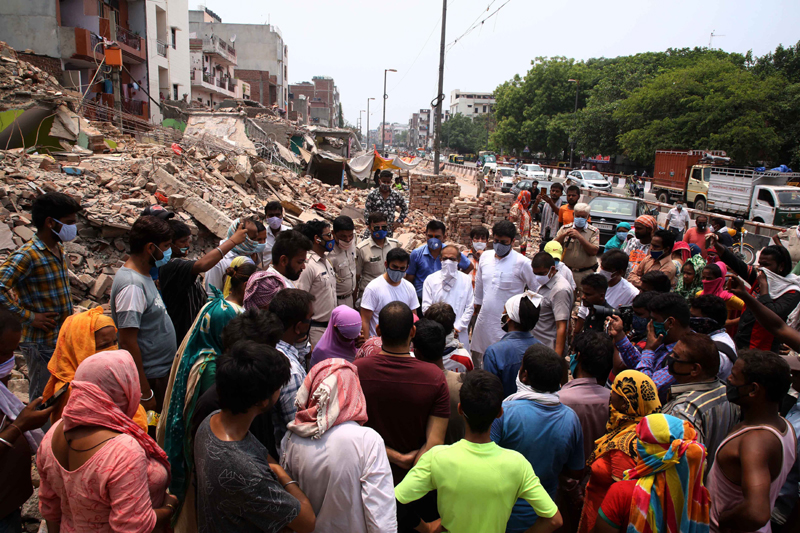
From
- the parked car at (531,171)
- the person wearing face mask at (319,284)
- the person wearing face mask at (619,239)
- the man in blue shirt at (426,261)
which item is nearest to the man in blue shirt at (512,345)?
the person wearing face mask at (319,284)

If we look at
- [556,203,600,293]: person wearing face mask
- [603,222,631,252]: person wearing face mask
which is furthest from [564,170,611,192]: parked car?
[556,203,600,293]: person wearing face mask

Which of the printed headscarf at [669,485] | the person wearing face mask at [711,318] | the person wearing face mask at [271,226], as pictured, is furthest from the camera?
the person wearing face mask at [271,226]

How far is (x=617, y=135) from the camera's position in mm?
39969

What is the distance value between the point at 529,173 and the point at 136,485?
109ft

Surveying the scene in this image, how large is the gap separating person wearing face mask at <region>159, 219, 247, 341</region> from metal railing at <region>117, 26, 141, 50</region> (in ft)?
82.7

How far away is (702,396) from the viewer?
2607 millimetres

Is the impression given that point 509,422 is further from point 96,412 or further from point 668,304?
point 96,412

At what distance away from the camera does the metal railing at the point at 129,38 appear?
2359cm

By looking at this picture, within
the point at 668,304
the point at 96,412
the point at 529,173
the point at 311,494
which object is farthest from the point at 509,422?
the point at 529,173

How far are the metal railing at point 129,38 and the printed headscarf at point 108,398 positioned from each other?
27.0 meters

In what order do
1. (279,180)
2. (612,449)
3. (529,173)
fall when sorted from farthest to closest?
(529,173)
(279,180)
(612,449)

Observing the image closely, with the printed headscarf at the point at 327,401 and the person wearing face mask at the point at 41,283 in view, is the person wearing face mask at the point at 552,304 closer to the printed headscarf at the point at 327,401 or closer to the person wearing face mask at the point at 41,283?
the printed headscarf at the point at 327,401

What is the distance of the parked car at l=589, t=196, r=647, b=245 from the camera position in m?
13.2

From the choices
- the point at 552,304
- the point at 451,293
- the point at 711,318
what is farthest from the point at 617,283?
the point at 451,293
